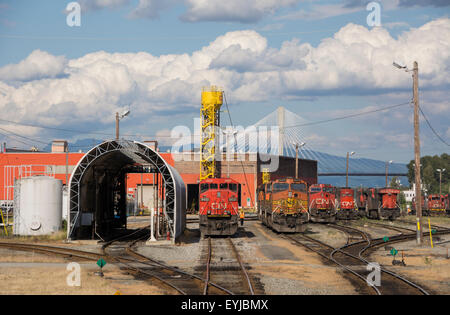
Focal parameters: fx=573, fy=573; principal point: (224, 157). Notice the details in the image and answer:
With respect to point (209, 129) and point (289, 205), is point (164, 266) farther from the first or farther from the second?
point (209, 129)

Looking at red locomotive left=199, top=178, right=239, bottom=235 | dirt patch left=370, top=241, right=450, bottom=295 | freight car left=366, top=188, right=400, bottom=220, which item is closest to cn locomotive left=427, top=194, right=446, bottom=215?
freight car left=366, top=188, right=400, bottom=220

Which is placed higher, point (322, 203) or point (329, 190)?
point (329, 190)

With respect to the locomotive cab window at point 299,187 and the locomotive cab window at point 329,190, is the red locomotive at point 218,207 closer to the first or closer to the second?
the locomotive cab window at point 299,187

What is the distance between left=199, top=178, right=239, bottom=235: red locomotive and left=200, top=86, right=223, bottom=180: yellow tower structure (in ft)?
147

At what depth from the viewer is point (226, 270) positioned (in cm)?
2295

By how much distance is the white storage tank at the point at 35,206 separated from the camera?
38.6 meters

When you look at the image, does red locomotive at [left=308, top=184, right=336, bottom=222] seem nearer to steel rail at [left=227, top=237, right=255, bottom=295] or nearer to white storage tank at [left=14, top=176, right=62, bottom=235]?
steel rail at [left=227, top=237, right=255, bottom=295]

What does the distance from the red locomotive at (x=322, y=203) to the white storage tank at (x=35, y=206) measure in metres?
25.2

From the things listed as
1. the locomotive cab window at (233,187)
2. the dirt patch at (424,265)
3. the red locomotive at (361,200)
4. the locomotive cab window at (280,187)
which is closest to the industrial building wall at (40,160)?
the red locomotive at (361,200)

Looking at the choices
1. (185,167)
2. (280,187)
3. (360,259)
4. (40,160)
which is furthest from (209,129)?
(360,259)

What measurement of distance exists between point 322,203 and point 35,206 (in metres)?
27.5

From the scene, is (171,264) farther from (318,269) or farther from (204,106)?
(204,106)
